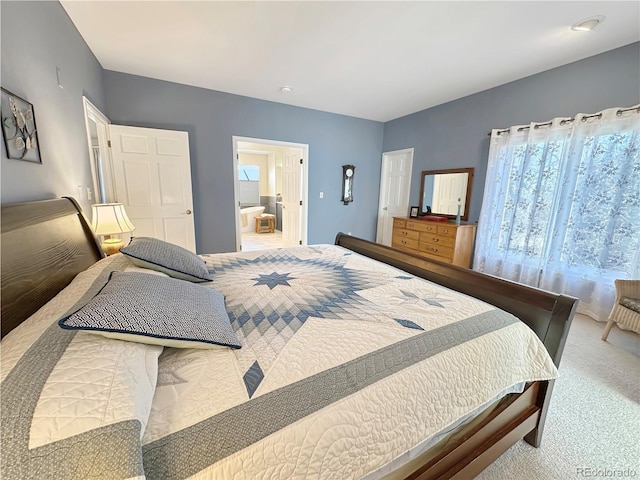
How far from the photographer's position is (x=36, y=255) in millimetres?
1052

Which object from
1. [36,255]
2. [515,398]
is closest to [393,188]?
[515,398]

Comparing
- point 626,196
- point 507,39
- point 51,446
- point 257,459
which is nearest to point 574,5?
point 507,39

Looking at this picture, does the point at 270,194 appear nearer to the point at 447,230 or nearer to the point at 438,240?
the point at 438,240

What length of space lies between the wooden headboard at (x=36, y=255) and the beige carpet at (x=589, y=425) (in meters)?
2.04

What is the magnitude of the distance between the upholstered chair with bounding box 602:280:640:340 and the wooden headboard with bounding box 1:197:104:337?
3.64 metres

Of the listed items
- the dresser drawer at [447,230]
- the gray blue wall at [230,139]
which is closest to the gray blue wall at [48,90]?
the gray blue wall at [230,139]

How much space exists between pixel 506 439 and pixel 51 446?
1.60 metres

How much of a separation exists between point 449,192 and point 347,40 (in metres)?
2.59

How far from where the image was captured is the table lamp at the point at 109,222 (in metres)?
2.01

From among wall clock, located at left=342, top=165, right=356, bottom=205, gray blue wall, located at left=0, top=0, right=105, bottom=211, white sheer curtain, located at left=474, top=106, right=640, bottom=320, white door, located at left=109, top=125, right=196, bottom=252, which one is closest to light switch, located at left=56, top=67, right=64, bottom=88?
gray blue wall, located at left=0, top=0, right=105, bottom=211

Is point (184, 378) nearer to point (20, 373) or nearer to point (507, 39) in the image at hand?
point (20, 373)

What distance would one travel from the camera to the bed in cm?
51

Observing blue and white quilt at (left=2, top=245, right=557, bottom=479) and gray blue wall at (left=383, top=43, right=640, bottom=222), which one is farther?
gray blue wall at (left=383, top=43, right=640, bottom=222)

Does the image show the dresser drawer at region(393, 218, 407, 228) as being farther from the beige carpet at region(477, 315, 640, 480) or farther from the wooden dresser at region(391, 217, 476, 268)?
the beige carpet at region(477, 315, 640, 480)
